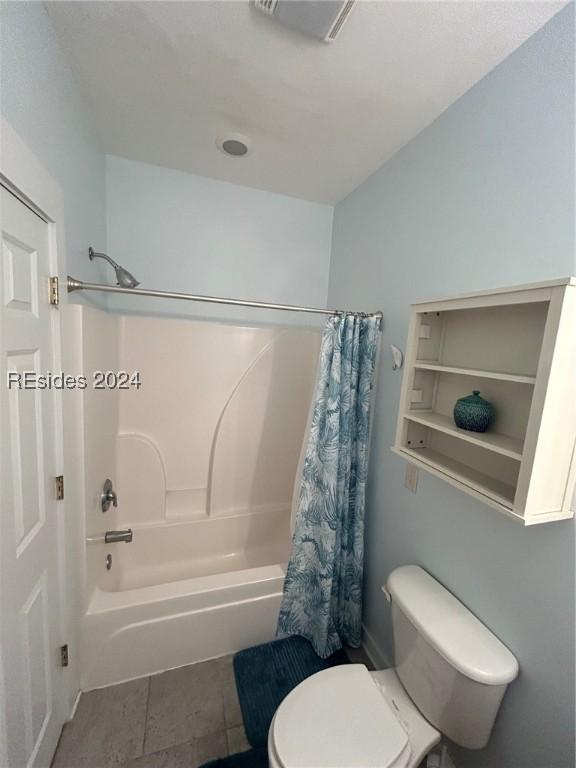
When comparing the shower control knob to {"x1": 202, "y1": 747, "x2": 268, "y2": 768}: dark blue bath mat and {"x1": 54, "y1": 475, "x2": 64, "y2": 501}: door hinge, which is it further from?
{"x1": 202, "y1": 747, "x2": 268, "y2": 768}: dark blue bath mat

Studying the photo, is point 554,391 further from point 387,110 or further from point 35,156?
point 35,156

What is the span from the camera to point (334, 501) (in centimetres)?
152

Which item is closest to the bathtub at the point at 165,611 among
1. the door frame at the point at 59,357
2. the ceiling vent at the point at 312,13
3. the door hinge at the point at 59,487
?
the door frame at the point at 59,357

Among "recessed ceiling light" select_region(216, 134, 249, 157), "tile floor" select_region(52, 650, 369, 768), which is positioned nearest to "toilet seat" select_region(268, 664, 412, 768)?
"tile floor" select_region(52, 650, 369, 768)

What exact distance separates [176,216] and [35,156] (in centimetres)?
108

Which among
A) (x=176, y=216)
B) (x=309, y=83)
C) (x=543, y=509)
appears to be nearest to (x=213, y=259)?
(x=176, y=216)

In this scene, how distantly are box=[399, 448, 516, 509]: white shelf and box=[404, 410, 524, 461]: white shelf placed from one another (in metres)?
0.12

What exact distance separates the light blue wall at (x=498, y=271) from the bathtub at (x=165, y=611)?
0.68m

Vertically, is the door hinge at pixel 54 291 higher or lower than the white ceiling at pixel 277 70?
lower

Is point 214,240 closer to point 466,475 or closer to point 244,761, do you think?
point 466,475

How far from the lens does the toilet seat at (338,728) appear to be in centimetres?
88

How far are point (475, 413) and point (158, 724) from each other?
5.85 feet

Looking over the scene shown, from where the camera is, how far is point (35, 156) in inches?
34.8

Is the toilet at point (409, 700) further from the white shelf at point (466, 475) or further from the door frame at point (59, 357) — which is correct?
the door frame at point (59, 357)
